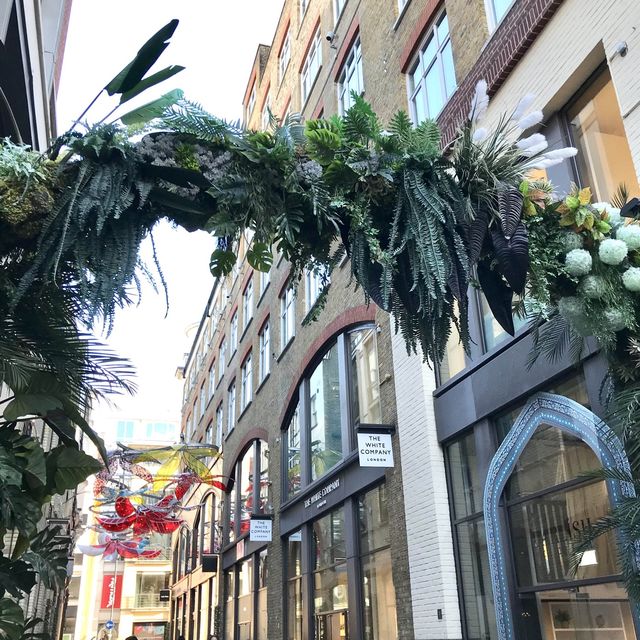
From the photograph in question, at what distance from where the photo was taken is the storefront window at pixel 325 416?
14227mm

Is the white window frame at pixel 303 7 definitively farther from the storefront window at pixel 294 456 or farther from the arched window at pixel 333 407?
the storefront window at pixel 294 456

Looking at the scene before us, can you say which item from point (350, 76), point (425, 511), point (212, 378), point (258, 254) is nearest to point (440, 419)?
point (425, 511)

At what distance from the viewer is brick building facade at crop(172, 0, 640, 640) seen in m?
7.13

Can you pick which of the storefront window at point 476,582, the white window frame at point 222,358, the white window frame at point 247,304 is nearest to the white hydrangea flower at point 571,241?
the storefront window at point 476,582

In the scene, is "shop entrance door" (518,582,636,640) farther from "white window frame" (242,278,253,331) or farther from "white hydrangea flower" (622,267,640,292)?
"white window frame" (242,278,253,331)

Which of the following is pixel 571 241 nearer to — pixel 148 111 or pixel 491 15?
pixel 148 111

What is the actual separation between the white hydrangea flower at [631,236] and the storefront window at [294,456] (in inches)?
494

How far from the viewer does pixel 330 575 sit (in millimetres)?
13438

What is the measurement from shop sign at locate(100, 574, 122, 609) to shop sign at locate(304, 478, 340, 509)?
4886cm

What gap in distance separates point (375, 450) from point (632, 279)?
6559 mm

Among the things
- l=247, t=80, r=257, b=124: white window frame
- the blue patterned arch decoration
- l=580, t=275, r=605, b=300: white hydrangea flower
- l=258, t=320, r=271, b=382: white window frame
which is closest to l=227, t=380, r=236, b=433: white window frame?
l=258, t=320, r=271, b=382: white window frame

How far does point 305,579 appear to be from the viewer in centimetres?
1456

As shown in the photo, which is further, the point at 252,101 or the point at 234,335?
the point at 252,101

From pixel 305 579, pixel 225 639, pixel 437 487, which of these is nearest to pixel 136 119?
pixel 437 487
